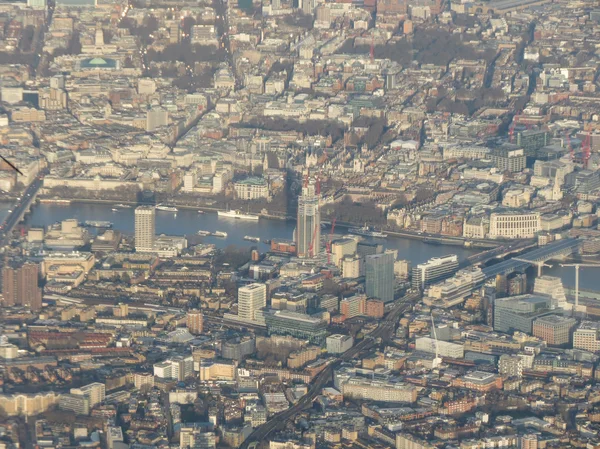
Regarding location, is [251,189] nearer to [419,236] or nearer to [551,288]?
[419,236]

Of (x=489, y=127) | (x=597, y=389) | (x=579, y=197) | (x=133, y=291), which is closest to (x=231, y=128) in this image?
(x=489, y=127)

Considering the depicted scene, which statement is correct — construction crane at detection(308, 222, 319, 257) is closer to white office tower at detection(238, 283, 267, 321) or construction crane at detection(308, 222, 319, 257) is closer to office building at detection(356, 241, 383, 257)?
office building at detection(356, 241, 383, 257)

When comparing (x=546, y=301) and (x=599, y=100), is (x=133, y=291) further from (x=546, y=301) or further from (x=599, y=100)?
(x=599, y=100)

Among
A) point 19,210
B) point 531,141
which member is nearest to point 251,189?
point 19,210

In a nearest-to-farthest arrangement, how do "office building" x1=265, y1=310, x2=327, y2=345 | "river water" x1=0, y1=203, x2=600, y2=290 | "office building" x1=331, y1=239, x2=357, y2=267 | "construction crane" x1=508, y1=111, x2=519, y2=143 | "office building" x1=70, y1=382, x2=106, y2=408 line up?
"office building" x1=70, y1=382, x2=106, y2=408 < "office building" x1=265, y1=310, x2=327, y2=345 < "office building" x1=331, y1=239, x2=357, y2=267 < "river water" x1=0, y1=203, x2=600, y2=290 < "construction crane" x1=508, y1=111, x2=519, y2=143

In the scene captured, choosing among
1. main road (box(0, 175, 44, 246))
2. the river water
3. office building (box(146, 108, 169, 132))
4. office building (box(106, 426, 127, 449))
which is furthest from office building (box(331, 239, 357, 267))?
office building (box(146, 108, 169, 132))

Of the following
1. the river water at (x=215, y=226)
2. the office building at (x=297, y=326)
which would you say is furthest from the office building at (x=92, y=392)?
the river water at (x=215, y=226)

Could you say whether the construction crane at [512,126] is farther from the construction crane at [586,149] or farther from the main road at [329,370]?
the main road at [329,370]
